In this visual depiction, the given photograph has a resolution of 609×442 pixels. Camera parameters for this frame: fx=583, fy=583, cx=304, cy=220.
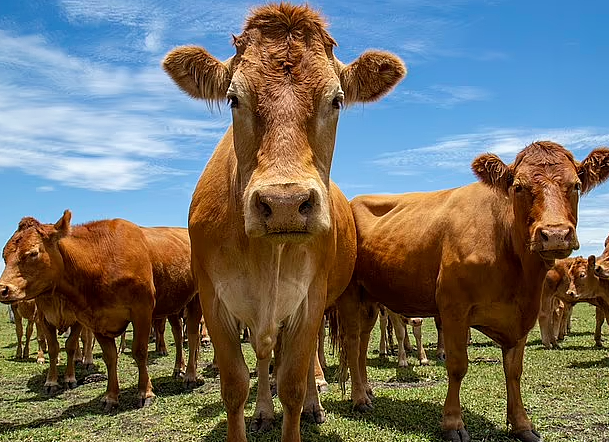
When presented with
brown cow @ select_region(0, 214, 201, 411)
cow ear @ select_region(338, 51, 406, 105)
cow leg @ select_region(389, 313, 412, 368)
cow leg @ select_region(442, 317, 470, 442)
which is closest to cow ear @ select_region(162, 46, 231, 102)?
cow ear @ select_region(338, 51, 406, 105)

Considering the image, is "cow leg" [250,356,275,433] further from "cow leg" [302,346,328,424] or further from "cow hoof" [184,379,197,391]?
"cow hoof" [184,379,197,391]

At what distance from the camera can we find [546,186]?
206 inches

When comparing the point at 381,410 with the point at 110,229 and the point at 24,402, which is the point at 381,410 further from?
the point at 24,402

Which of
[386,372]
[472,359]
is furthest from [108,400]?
[472,359]

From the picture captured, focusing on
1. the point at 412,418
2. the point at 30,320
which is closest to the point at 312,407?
the point at 412,418

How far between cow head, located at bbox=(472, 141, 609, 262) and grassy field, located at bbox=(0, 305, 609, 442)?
204cm

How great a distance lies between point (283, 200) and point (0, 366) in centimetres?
1223

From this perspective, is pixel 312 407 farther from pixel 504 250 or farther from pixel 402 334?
pixel 402 334

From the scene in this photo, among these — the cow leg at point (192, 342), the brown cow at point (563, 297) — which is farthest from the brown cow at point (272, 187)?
the brown cow at point (563, 297)

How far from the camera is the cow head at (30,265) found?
330 inches

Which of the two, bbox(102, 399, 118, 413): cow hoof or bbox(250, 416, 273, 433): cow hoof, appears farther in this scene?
bbox(102, 399, 118, 413): cow hoof

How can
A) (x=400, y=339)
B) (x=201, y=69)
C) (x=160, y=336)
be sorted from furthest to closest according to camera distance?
1. (x=160, y=336)
2. (x=400, y=339)
3. (x=201, y=69)

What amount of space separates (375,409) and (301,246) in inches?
140

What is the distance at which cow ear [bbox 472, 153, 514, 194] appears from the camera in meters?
5.78
